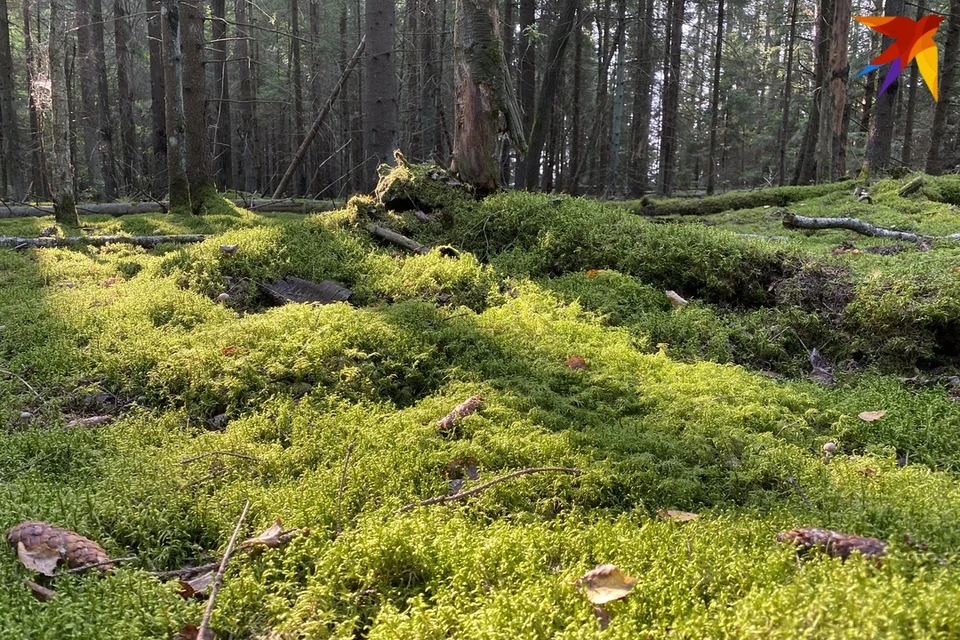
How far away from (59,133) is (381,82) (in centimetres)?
555

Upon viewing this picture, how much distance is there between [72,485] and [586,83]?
28.0 metres

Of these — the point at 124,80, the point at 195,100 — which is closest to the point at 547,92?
the point at 195,100

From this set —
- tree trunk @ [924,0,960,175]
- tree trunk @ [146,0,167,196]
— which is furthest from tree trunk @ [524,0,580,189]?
tree trunk @ [146,0,167,196]

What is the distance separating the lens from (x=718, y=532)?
2123 millimetres

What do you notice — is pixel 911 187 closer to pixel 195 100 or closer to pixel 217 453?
pixel 217 453

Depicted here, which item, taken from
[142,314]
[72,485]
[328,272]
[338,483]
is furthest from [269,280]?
[338,483]

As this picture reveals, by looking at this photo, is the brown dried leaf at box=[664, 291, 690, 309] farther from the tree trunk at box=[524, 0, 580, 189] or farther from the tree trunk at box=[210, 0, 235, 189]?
the tree trunk at box=[210, 0, 235, 189]

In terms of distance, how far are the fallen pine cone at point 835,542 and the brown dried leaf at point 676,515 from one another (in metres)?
0.38

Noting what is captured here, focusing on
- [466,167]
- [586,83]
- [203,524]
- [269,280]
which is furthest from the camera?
[586,83]

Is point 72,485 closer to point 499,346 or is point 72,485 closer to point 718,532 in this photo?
point 499,346

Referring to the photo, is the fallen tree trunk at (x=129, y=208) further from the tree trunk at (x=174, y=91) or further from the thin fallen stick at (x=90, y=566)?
the thin fallen stick at (x=90, y=566)

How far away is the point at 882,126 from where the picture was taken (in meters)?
12.9

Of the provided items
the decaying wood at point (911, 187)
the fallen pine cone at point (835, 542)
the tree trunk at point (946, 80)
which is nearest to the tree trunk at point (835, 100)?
the tree trunk at point (946, 80)

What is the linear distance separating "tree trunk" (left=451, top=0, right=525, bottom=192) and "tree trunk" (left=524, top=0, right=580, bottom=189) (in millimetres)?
5088
